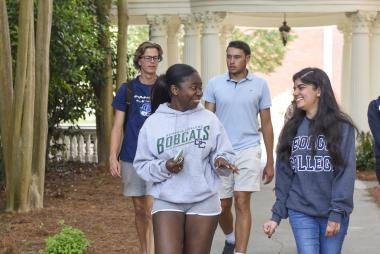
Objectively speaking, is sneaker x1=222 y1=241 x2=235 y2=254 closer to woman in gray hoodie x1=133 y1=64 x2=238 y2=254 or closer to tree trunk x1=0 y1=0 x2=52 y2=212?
woman in gray hoodie x1=133 y1=64 x2=238 y2=254

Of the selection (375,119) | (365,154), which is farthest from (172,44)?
(375,119)

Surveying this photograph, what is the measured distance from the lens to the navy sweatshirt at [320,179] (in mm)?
6133

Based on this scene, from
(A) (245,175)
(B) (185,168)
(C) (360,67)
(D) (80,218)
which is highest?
(C) (360,67)

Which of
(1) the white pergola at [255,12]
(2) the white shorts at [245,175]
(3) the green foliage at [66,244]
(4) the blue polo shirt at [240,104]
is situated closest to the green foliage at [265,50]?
(1) the white pergola at [255,12]

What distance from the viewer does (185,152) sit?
626cm

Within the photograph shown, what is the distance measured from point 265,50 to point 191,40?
1117 inches

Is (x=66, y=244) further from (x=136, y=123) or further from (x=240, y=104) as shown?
(x=240, y=104)

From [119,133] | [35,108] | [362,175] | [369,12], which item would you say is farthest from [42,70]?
[369,12]

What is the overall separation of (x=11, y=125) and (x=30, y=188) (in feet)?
3.14

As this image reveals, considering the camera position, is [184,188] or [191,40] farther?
[191,40]

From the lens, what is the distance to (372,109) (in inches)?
269

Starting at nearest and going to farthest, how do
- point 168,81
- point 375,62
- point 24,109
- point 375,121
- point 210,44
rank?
1. point 168,81
2. point 375,121
3. point 24,109
4. point 210,44
5. point 375,62

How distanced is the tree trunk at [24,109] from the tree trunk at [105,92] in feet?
19.0

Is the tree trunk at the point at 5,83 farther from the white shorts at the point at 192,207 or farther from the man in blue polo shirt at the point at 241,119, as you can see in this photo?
the white shorts at the point at 192,207
